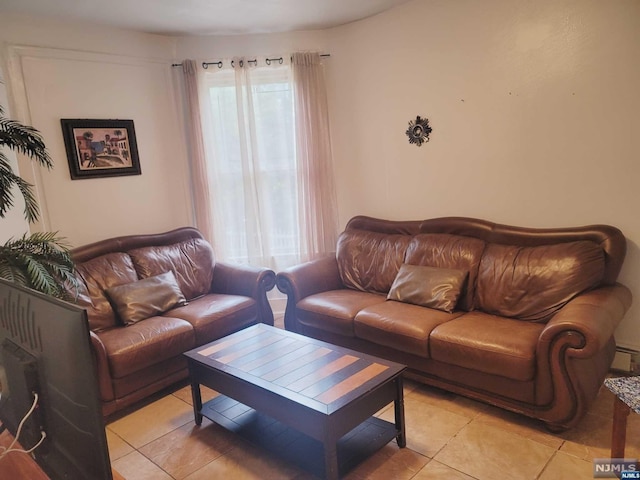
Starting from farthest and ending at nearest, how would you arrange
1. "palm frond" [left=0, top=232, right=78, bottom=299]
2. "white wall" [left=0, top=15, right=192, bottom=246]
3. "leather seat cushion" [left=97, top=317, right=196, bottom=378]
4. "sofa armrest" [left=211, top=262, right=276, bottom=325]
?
"sofa armrest" [left=211, top=262, right=276, bottom=325] < "white wall" [left=0, top=15, right=192, bottom=246] < "leather seat cushion" [left=97, top=317, right=196, bottom=378] < "palm frond" [left=0, top=232, right=78, bottom=299]

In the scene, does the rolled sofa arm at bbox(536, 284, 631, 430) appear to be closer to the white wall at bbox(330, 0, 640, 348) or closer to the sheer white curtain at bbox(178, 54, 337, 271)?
the white wall at bbox(330, 0, 640, 348)

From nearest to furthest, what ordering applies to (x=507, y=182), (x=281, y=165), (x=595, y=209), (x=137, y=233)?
(x=595, y=209) < (x=507, y=182) < (x=137, y=233) < (x=281, y=165)

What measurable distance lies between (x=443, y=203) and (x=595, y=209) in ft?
3.42

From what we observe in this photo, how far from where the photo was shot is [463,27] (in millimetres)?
3162

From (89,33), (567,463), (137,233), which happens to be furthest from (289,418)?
(89,33)

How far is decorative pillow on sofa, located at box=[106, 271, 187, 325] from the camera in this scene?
3068 mm

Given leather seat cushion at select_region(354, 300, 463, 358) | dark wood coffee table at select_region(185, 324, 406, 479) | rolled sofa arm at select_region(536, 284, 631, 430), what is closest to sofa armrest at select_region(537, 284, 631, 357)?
rolled sofa arm at select_region(536, 284, 631, 430)

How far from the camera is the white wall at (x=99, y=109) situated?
316 cm

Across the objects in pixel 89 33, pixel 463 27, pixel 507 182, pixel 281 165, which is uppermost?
pixel 89 33

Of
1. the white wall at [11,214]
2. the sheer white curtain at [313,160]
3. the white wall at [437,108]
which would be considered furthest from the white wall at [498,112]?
the white wall at [11,214]

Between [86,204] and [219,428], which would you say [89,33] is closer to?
[86,204]

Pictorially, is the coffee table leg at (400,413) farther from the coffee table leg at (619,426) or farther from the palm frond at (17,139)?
the palm frond at (17,139)

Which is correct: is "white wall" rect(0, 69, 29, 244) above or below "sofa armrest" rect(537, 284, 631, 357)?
above

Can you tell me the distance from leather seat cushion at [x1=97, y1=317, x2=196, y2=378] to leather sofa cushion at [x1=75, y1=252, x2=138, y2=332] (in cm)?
11
